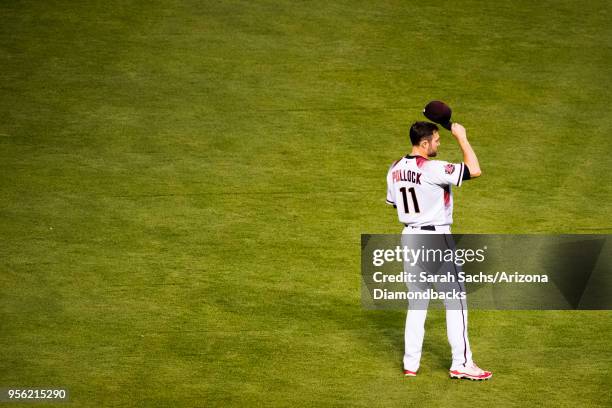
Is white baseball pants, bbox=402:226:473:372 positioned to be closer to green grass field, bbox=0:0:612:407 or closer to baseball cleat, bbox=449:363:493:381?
baseball cleat, bbox=449:363:493:381

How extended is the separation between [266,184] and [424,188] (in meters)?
4.55

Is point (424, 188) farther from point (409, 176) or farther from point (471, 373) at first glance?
point (471, 373)

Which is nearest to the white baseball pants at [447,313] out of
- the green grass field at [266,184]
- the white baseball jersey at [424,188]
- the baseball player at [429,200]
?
the baseball player at [429,200]

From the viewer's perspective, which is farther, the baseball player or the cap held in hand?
the cap held in hand

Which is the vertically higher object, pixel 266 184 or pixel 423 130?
pixel 423 130

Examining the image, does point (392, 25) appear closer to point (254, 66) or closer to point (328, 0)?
point (328, 0)

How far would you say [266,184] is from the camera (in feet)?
38.6

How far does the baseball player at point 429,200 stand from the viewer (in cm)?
733

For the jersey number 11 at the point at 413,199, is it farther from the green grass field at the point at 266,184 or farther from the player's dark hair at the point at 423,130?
the green grass field at the point at 266,184

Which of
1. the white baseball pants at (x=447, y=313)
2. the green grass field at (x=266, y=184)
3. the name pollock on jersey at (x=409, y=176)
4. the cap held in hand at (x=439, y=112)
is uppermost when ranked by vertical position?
the cap held in hand at (x=439, y=112)

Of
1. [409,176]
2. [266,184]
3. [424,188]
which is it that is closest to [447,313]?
[424,188]

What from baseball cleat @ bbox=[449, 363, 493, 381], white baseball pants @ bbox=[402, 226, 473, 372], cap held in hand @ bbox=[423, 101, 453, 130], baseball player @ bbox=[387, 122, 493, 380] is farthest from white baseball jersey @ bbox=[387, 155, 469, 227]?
baseball cleat @ bbox=[449, 363, 493, 381]

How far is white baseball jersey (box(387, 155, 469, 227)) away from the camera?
7328mm

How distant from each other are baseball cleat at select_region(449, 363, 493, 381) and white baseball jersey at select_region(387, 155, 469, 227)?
1187 millimetres
